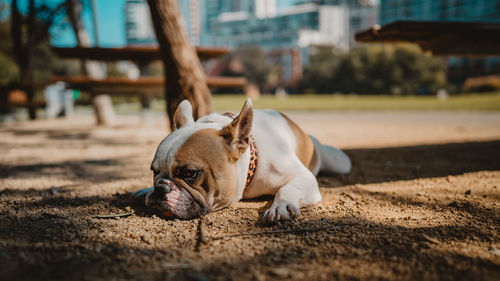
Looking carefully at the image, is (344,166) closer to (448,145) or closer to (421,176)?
(421,176)

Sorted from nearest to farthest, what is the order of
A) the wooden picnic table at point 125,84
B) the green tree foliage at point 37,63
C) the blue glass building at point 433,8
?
the wooden picnic table at point 125,84
the green tree foliage at point 37,63
the blue glass building at point 433,8

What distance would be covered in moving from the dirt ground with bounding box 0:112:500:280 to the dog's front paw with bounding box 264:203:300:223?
0.17ft

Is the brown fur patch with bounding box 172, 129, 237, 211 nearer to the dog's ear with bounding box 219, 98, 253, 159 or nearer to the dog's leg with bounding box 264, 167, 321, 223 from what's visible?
the dog's ear with bounding box 219, 98, 253, 159

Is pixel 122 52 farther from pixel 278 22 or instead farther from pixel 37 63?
pixel 278 22

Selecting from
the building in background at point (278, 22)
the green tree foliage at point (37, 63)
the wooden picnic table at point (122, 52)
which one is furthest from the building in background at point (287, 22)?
the wooden picnic table at point (122, 52)

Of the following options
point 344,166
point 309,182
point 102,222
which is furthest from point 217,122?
point 344,166

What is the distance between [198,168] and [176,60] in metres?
2.29

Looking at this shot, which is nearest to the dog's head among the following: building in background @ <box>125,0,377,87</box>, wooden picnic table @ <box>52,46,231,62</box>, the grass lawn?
wooden picnic table @ <box>52,46,231,62</box>

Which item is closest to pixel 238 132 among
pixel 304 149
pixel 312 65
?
pixel 304 149

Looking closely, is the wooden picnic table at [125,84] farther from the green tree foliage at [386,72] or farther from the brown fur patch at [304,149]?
the green tree foliage at [386,72]

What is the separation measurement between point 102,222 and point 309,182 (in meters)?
1.41

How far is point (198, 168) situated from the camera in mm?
2074

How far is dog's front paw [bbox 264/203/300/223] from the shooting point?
2.08 metres

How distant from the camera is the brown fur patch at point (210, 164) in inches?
81.7
